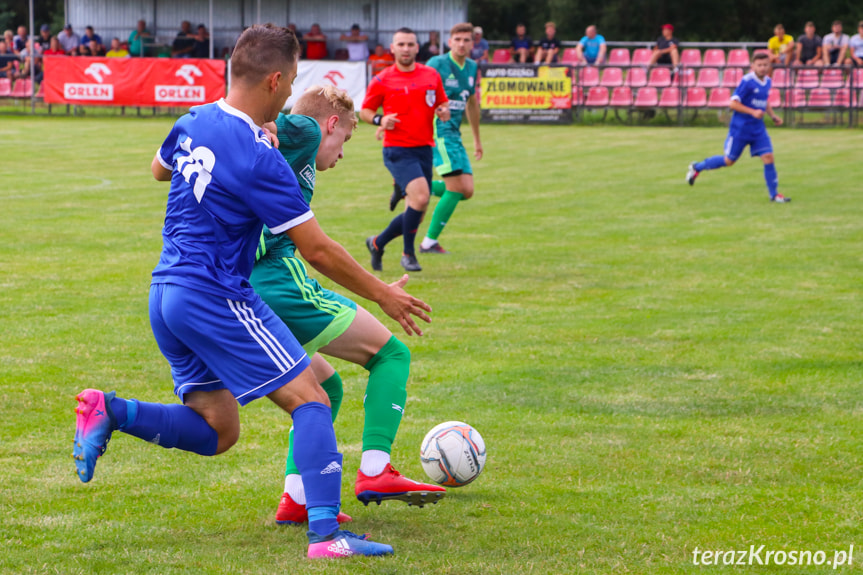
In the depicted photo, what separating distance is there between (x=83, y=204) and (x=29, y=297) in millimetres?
5609

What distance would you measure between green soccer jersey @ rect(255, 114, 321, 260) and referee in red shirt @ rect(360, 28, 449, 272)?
5703 mm

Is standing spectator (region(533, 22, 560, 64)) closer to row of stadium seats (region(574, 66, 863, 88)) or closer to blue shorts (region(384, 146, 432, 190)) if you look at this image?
row of stadium seats (region(574, 66, 863, 88))

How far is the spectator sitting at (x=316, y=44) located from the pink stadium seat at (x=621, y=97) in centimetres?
1028

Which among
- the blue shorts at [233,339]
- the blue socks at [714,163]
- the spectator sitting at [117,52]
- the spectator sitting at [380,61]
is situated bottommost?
the blue socks at [714,163]

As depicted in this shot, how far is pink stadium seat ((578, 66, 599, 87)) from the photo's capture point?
2884cm

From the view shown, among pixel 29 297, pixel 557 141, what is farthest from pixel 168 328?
pixel 557 141

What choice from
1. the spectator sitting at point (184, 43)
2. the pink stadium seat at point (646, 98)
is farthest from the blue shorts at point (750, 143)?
the spectator sitting at point (184, 43)

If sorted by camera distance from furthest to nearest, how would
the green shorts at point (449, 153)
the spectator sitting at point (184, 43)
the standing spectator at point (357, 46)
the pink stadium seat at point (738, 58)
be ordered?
1. the standing spectator at point (357, 46)
2. the spectator sitting at point (184, 43)
3. the pink stadium seat at point (738, 58)
4. the green shorts at point (449, 153)

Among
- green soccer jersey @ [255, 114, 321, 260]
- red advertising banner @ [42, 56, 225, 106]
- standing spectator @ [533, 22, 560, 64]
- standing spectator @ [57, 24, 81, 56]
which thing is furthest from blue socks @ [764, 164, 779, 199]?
standing spectator @ [57, 24, 81, 56]

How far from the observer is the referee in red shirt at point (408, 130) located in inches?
392

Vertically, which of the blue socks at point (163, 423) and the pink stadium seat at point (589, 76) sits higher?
the pink stadium seat at point (589, 76)

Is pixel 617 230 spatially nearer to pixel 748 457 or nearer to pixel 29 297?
pixel 29 297

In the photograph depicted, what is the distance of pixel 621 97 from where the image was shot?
28625 millimetres

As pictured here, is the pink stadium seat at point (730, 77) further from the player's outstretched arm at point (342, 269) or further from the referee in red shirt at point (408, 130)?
the player's outstretched arm at point (342, 269)
